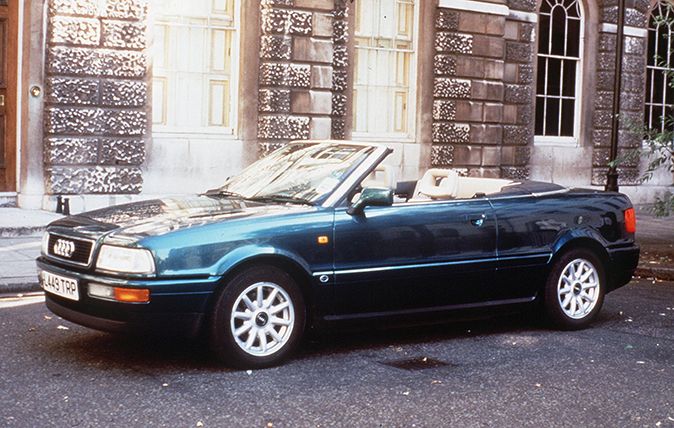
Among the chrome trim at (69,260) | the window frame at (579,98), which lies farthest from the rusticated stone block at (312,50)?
the chrome trim at (69,260)

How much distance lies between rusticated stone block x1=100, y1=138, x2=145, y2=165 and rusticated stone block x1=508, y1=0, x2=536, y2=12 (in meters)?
7.71

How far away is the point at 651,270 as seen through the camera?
12.8 meters

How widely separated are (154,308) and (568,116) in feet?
53.3

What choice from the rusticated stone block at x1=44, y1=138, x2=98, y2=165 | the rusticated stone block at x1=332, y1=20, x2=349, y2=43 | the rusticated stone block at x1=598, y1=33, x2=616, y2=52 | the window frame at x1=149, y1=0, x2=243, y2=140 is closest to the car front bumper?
the rusticated stone block at x1=44, y1=138, x2=98, y2=165

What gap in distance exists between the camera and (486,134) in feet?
65.0

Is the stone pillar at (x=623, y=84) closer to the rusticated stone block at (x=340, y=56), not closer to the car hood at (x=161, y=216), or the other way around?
the rusticated stone block at (x=340, y=56)

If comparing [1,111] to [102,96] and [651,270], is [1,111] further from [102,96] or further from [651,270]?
[651,270]

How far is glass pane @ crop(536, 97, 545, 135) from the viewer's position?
21422 mm

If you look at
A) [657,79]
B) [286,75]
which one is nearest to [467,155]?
[286,75]

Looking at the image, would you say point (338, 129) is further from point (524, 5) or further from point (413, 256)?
point (413, 256)

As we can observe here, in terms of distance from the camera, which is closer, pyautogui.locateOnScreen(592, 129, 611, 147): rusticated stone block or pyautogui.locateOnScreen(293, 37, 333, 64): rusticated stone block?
pyautogui.locateOnScreen(293, 37, 333, 64): rusticated stone block

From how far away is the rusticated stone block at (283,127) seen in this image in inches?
659

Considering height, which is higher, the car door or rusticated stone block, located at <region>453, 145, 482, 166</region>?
rusticated stone block, located at <region>453, 145, 482, 166</region>

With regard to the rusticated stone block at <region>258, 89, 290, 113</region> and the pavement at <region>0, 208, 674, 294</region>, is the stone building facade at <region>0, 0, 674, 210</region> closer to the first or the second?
the rusticated stone block at <region>258, 89, 290, 113</region>
